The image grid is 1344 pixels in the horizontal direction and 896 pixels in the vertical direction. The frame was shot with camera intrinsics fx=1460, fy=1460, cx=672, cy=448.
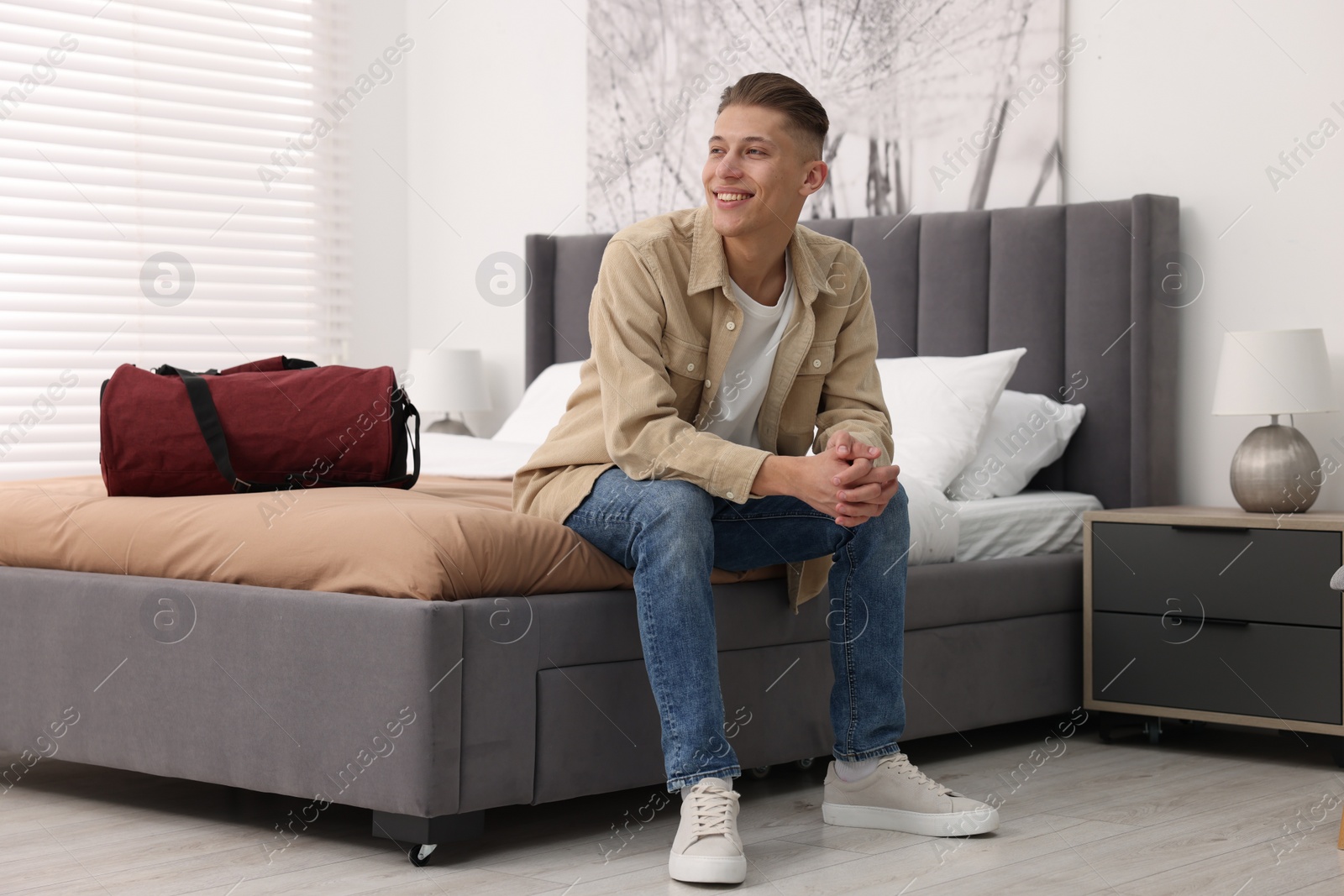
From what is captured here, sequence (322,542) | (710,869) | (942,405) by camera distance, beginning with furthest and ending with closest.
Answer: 1. (942,405)
2. (322,542)
3. (710,869)

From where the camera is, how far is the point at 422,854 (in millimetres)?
2078

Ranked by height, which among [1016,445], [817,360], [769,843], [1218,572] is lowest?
[769,843]

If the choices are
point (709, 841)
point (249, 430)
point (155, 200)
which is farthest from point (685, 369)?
point (155, 200)

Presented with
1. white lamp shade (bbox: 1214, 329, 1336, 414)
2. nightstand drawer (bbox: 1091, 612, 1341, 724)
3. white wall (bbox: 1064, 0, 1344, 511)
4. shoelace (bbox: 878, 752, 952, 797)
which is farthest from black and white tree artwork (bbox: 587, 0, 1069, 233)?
shoelace (bbox: 878, 752, 952, 797)

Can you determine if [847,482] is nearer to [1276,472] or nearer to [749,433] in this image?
[749,433]

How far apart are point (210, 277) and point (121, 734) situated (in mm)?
2635

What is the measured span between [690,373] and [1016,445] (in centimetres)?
142

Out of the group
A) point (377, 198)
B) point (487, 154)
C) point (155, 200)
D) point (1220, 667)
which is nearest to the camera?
point (1220, 667)

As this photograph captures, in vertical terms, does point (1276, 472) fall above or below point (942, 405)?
below

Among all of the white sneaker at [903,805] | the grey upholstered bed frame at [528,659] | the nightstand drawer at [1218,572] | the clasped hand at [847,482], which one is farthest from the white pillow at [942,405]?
the clasped hand at [847,482]

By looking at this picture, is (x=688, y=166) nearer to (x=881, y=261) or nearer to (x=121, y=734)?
(x=881, y=261)

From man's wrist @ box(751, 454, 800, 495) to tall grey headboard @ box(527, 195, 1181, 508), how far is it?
5.33 feet

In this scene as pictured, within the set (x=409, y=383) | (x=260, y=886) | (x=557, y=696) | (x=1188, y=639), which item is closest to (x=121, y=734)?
(x=260, y=886)

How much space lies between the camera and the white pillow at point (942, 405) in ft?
10.7
